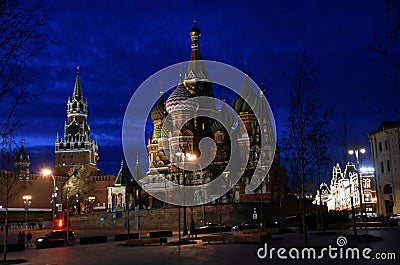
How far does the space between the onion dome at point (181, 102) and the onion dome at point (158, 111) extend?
7159 millimetres

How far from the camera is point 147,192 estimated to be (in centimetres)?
7600

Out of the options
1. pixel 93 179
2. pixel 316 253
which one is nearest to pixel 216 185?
pixel 316 253

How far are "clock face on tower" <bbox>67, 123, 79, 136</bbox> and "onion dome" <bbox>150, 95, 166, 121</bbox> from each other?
176ft

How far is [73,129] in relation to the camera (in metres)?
137

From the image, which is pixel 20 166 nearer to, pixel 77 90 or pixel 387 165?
pixel 387 165

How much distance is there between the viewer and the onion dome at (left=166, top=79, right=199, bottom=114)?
260 ft

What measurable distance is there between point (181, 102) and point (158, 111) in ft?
36.2

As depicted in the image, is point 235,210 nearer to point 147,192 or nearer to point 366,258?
point 147,192

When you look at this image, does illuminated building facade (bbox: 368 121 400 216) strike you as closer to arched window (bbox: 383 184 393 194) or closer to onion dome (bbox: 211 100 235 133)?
arched window (bbox: 383 184 393 194)

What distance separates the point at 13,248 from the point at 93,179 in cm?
8893

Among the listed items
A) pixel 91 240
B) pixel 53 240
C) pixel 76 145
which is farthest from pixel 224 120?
pixel 76 145

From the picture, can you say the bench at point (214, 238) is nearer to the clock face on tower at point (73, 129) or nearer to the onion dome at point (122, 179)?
the onion dome at point (122, 179)

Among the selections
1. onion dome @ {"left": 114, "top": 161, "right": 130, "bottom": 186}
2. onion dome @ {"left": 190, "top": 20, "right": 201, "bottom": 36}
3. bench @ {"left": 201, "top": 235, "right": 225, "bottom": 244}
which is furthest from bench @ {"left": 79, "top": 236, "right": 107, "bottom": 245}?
onion dome @ {"left": 190, "top": 20, "right": 201, "bottom": 36}

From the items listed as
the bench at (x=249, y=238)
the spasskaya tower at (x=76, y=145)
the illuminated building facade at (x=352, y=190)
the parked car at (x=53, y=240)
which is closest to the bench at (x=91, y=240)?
the parked car at (x=53, y=240)
